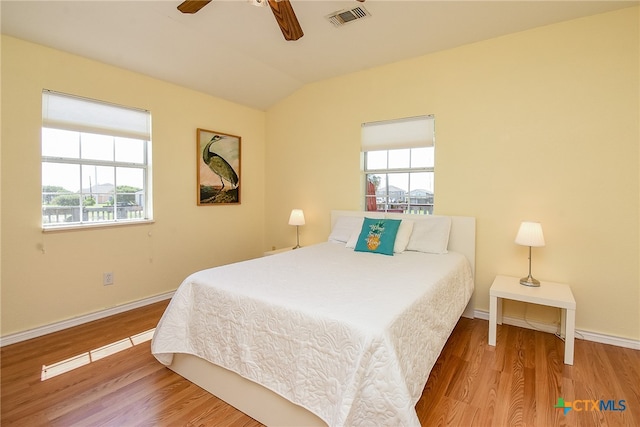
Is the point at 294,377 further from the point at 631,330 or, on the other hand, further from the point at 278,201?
the point at 278,201

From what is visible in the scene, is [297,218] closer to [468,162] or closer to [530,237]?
[468,162]

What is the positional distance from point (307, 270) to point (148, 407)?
1218 millimetres

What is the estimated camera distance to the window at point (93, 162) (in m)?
2.68

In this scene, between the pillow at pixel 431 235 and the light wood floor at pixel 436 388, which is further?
the pillow at pixel 431 235

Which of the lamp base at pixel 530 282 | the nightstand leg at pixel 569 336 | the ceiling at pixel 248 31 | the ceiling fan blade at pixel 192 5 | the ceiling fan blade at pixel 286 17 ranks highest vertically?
the ceiling at pixel 248 31

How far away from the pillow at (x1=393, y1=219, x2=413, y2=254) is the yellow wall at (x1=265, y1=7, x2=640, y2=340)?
383 millimetres

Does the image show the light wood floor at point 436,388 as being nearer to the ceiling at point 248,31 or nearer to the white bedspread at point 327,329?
the white bedspread at point 327,329

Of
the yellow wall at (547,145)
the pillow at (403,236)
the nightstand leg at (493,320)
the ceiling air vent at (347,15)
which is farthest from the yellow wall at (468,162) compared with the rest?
the ceiling air vent at (347,15)

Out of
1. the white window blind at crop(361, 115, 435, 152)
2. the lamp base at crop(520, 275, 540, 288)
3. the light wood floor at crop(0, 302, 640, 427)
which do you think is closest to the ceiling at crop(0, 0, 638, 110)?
the white window blind at crop(361, 115, 435, 152)

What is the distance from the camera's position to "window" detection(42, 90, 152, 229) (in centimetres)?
268

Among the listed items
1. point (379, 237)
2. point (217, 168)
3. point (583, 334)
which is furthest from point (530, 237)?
point (217, 168)

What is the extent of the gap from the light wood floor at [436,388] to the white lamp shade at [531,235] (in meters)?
0.80

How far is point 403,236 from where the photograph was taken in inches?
120

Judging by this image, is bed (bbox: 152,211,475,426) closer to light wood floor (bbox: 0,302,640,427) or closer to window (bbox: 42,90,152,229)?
light wood floor (bbox: 0,302,640,427)
